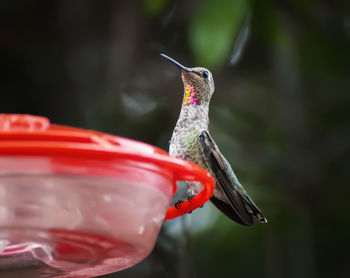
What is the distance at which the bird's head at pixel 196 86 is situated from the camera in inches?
90.7

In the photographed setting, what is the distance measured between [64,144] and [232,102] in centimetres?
337

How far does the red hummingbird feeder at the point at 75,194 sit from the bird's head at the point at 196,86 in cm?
82

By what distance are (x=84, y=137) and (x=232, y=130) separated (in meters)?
3.41

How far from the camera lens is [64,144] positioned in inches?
47.5

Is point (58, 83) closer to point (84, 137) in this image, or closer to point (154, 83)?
point (154, 83)

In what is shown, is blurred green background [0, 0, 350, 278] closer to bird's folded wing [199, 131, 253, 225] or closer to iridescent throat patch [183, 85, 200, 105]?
iridescent throat patch [183, 85, 200, 105]

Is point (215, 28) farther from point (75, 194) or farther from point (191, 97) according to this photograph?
point (75, 194)

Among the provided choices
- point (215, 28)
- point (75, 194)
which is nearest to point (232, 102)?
A: point (215, 28)

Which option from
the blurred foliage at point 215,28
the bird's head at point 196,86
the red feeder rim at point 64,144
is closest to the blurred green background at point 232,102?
the blurred foliage at point 215,28

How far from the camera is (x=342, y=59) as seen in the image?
432 cm

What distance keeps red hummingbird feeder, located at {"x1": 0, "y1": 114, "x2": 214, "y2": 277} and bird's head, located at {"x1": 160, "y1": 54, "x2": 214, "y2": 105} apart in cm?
82

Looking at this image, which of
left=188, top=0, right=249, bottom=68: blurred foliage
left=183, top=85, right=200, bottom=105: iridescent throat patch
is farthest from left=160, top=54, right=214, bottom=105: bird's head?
left=188, top=0, right=249, bottom=68: blurred foliage

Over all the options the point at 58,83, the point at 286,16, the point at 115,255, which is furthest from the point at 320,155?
the point at 115,255

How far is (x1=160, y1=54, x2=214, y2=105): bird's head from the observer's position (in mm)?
2303
